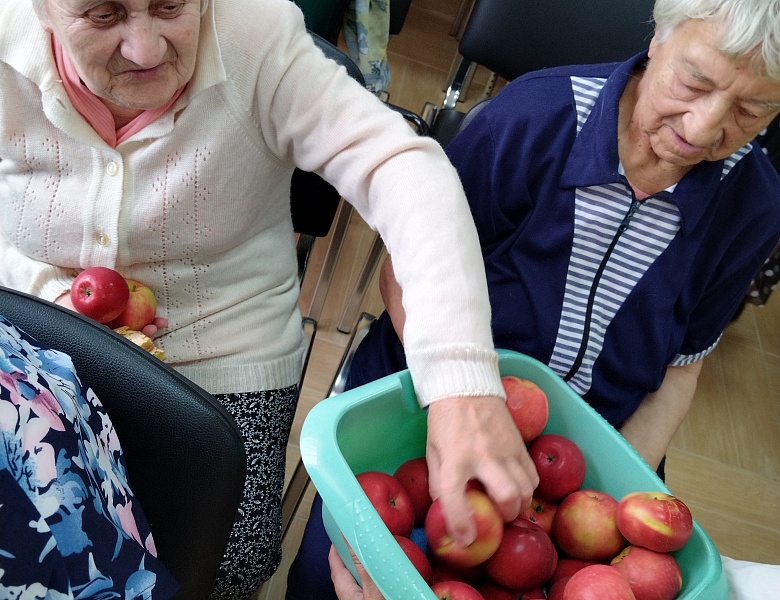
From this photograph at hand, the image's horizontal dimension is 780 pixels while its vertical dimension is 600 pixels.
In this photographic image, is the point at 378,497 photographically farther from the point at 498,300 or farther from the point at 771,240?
the point at 771,240

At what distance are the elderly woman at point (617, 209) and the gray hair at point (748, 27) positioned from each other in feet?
0.13

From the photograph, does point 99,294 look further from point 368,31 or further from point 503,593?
point 368,31

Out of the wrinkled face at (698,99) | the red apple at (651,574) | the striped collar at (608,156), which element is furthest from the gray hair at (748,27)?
the red apple at (651,574)

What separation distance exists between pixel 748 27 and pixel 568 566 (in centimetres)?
68

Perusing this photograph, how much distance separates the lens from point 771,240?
112cm

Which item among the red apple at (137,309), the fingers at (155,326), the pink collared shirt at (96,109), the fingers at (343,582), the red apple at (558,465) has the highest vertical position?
the pink collared shirt at (96,109)

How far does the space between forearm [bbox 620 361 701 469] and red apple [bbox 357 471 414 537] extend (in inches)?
21.5

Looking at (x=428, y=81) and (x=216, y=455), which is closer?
(x=216, y=455)

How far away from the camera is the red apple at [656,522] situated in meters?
0.82

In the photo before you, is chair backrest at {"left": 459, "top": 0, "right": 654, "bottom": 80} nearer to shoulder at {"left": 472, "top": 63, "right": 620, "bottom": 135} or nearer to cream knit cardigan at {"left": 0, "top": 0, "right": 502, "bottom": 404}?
shoulder at {"left": 472, "top": 63, "right": 620, "bottom": 135}

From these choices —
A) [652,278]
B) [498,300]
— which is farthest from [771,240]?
[498,300]

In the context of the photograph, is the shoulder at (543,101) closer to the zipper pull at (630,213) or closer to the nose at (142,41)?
the zipper pull at (630,213)

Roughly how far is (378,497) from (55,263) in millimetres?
578

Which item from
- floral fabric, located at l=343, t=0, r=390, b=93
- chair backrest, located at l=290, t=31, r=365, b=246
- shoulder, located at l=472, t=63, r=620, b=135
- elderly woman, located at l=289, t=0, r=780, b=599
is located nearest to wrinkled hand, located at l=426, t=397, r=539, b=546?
elderly woman, located at l=289, t=0, r=780, b=599
